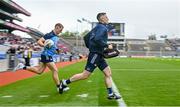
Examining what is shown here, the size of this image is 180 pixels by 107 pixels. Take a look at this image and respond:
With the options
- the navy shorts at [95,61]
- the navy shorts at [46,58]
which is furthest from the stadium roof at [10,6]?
the navy shorts at [95,61]

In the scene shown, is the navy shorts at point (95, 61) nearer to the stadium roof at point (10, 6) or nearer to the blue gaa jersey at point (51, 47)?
the blue gaa jersey at point (51, 47)

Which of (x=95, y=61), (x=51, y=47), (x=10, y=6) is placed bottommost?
(x=95, y=61)

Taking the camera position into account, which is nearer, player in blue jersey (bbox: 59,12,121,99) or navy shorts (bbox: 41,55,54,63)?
player in blue jersey (bbox: 59,12,121,99)

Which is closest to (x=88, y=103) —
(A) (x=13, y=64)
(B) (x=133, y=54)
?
(A) (x=13, y=64)

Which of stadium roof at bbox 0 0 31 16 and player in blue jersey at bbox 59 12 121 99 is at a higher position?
stadium roof at bbox 0 0 31 16

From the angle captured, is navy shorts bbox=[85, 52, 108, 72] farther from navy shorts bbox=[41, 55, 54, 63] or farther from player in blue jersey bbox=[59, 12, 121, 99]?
navy shorts bbox=[41, 55, 54, 63]

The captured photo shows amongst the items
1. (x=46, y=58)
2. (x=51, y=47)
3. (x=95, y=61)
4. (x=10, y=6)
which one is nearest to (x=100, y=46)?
(x=95, y=61)

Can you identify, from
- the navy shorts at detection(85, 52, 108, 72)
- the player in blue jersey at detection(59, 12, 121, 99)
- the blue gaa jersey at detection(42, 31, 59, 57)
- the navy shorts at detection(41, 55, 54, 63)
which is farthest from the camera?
the navy shorts at detection(41, 55, 54, 63)

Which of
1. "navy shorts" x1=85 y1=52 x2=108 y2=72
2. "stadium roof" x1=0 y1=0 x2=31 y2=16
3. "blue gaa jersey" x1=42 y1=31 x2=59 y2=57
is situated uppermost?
"stadium roof" x1=0 y1=0 x2=31 y2=16

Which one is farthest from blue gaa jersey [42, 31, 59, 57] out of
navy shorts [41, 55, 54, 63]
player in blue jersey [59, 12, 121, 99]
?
player in blue jersey [59, 12, 121, 99]

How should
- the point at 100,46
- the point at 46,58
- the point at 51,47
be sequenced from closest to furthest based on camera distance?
1. the point at 100,46
2. the point at 51,47
3. the point at 46,58

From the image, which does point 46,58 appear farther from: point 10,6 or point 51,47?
point 10,6

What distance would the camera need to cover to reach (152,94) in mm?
12117

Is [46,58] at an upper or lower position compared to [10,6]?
A: lower
